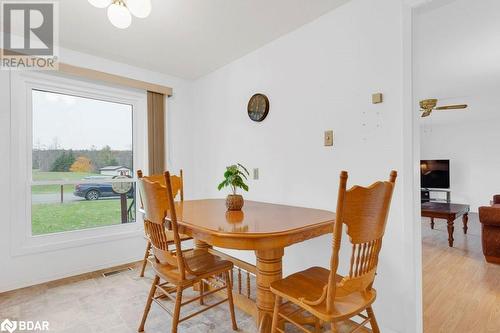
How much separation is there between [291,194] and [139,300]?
5.39ft

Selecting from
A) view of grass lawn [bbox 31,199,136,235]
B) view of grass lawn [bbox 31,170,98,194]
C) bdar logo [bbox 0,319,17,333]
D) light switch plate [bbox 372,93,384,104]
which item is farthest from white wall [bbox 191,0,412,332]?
bdar logo [bbox 0,319,17,333]

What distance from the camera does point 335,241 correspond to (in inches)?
42.7

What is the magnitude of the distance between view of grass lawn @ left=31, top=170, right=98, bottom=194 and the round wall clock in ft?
6.69

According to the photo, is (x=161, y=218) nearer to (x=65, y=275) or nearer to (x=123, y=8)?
(x=123, y=8)

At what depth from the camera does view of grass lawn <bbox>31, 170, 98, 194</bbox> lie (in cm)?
270

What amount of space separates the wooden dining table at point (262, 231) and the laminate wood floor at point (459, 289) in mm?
1221

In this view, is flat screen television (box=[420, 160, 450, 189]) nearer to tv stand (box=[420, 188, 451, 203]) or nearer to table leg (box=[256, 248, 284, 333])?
tv stand (box=[420, 188, 451, 203])

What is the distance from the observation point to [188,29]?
94.9 inches

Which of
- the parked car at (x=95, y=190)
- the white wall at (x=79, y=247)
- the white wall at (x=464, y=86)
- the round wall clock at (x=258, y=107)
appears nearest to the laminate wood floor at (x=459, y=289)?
the white wall at (x=464, y=86)

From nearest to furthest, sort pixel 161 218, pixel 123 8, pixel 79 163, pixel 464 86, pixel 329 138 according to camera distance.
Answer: pixel 161 218
pixel 123 8
pixel 329 138
pixel 79 163
pixel 464 86

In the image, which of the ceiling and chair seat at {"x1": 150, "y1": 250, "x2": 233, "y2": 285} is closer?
chair seat at {"x1": 150, "y1": 250, "x2": 233, "y2": 285}

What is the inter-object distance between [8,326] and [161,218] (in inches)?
61.4

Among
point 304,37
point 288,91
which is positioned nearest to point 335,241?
point 288,91
